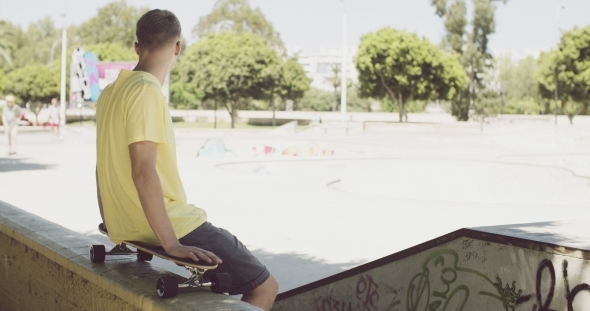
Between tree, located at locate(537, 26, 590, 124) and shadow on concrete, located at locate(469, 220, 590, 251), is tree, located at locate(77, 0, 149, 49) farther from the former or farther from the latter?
shadow on concrete, located at locate(469, 220, 590, 251)

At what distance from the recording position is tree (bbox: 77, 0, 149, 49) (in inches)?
3440

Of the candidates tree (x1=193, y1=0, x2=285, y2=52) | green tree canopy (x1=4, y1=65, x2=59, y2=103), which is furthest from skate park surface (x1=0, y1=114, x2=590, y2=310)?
tree (x1=193, y1=0, x2=285, y2=52)

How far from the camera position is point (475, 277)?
397 centimetres

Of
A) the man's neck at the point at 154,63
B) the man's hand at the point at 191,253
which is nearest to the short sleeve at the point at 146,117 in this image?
the man's neck at the point at 154,63

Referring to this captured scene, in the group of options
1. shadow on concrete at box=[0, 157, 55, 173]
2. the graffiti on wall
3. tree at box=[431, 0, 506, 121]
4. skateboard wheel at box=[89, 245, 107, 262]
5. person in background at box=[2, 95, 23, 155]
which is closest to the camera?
skateboard wheel at box=[89, 245, 107, 262]

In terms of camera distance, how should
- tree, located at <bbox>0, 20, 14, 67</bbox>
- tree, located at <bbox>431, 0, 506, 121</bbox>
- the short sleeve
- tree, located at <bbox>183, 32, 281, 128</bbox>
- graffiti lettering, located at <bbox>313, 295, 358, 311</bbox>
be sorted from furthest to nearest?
tree, located at <bbox>431, 0, 506, 121</bbox>
tree, located at <bbox>183, 32, 281, 128</bbox>
tree, located at <bbox>0, 20, 14, 67</bbox>
graffiti lettering, located at <bbox>313, 295, 358, 311</bbox>
the short sleeve

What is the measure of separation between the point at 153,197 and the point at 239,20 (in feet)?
273

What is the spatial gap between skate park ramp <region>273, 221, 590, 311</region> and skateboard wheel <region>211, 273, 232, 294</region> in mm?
1796

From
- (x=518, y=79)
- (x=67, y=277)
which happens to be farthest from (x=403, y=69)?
(x=67, y=277)

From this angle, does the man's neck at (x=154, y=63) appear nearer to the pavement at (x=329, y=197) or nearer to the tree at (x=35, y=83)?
the pavement at (x=329, y=197)

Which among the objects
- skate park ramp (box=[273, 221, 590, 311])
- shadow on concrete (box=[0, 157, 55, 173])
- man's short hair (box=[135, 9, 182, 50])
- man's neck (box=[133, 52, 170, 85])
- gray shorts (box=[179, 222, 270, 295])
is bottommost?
shadow on concrete (box=[0, 157, 55, 173])

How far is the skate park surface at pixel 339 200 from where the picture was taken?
Answer: 6.67m

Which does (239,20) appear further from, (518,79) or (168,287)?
(168,287)

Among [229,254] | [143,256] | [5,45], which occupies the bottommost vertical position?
[143,256]
